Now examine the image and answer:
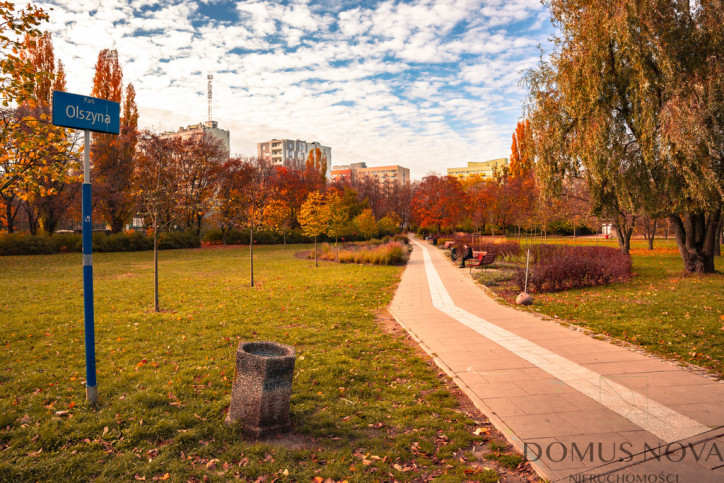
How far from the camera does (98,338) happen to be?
7.21m

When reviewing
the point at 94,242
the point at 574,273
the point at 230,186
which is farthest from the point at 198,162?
the point at 574,273

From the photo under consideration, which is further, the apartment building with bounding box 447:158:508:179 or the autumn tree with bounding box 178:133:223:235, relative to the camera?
the apartment building with bounding box 447:158:508:179

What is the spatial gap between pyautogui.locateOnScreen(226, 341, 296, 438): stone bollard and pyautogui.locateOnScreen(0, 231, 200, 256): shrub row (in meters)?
28.0

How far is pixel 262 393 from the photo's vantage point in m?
3.88

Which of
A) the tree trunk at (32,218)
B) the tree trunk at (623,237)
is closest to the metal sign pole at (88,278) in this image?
the tree trunk at (623,237)

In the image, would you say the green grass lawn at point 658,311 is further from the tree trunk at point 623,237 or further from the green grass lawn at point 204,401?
the tree trunk at point 623,237

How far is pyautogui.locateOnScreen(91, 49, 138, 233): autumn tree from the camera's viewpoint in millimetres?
29953

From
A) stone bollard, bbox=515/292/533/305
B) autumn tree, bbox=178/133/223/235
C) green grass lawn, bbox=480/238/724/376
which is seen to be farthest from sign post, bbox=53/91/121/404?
autumn tree, bbox=178/133/223/235

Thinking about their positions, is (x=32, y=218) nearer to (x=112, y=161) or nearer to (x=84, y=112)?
(x=112, y=161)

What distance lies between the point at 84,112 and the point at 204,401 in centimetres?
343

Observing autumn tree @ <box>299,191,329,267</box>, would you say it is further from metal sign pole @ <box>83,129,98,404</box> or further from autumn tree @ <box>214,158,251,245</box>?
metal sign pole @ <box>83,129,98,404</box>

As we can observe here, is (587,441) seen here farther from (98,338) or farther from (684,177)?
(684,177)

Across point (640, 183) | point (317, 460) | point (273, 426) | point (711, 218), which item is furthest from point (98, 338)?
point (711, 218)

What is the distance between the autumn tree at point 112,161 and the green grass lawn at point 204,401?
23369mm
